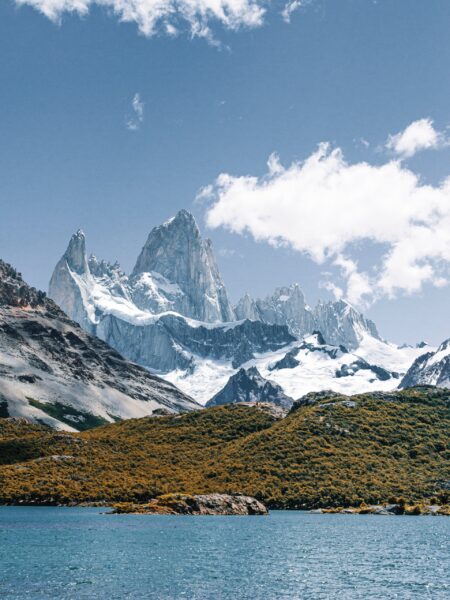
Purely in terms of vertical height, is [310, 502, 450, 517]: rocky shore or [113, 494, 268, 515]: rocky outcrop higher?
[310, 502, 450, 517]: rocky shore

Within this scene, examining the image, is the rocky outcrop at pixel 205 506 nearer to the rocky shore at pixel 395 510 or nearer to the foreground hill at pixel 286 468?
the foreground hill at pixel 286 468

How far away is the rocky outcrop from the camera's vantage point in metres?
146

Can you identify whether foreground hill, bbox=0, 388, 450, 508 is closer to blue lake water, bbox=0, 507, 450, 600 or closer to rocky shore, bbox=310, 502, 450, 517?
rocky shore, bbox=310, 502, 450, 517

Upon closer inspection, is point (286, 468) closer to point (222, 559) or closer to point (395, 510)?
point (395, 510)

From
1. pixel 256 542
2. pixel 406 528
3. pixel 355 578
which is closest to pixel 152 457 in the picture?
pixel 406 528

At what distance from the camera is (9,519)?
5000 inches

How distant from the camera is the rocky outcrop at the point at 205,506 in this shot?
146 meters

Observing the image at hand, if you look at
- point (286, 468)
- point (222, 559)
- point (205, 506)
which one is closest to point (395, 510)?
point (286, 468)

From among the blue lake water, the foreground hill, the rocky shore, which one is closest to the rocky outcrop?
the foreground hill

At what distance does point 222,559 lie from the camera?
7681cm

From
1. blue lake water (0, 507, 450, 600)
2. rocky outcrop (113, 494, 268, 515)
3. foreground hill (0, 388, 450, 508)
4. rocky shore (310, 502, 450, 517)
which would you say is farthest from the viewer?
foreground hill (0, 388, 450, 508)

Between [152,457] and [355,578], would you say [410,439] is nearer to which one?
[152,457]

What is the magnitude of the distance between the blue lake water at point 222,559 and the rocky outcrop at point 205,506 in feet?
66.9

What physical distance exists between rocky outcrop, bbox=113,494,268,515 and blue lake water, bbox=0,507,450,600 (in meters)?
20.4
